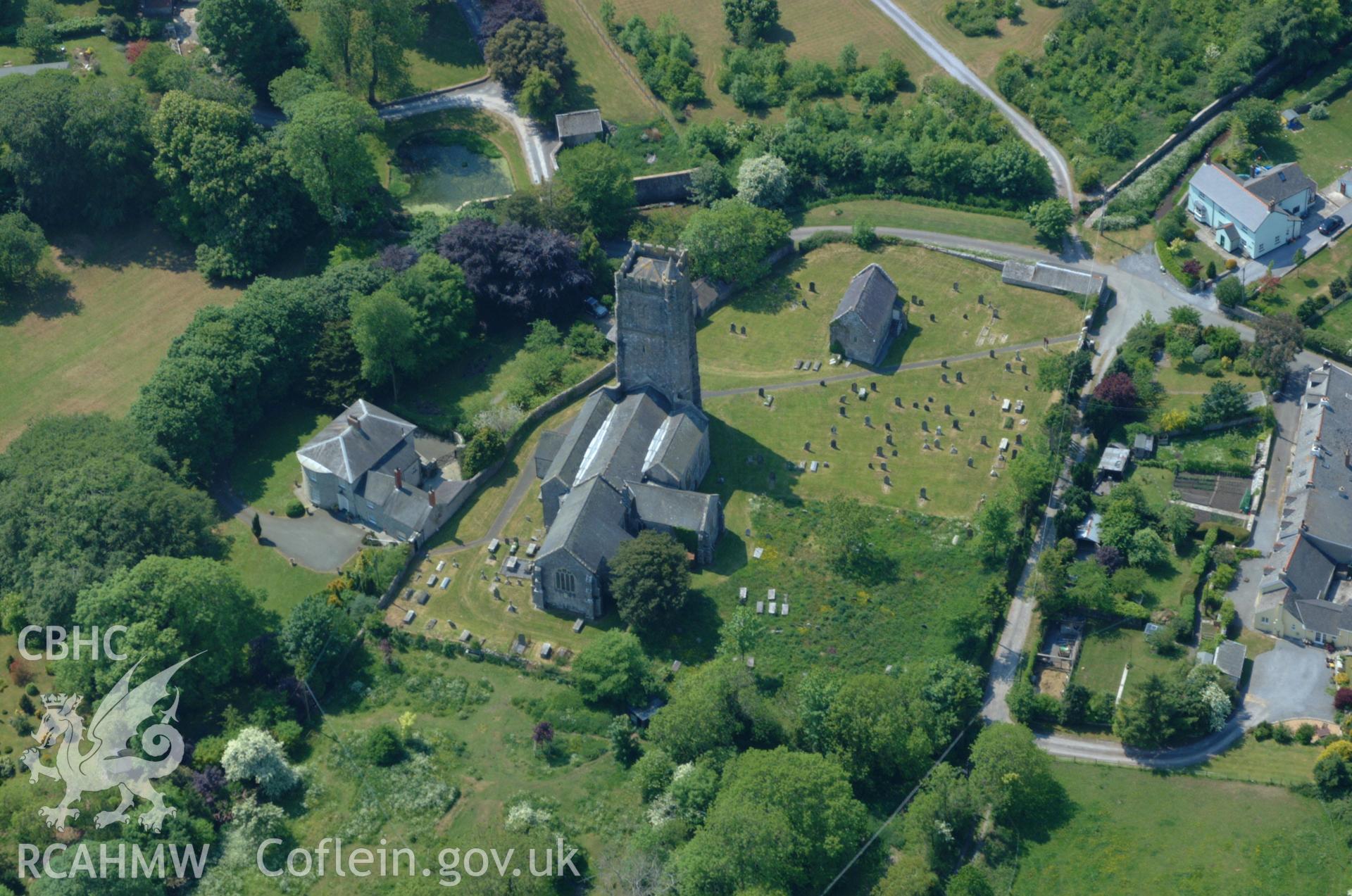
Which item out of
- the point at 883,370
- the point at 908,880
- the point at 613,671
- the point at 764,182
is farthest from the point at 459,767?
the point at 764,182

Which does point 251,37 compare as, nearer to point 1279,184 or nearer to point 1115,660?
point 1279,184

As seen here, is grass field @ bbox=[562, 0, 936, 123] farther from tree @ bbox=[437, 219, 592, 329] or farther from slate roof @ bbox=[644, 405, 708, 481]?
slate roof @ bbox=[644, 405, 708, 481]

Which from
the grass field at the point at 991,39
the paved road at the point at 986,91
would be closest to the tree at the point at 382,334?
the paved road at the point at 986,91

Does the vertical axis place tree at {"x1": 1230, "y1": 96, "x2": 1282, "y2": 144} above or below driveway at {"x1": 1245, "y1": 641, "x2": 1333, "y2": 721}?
above

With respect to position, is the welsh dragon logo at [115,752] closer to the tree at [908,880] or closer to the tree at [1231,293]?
the tree at [908,880]

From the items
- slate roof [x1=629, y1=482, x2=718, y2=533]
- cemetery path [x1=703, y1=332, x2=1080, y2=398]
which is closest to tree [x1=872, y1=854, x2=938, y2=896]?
slate roof [x1=629, y1=482, x2=718, y2=533]

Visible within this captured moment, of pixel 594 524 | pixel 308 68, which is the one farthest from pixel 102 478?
pixel 308 68
